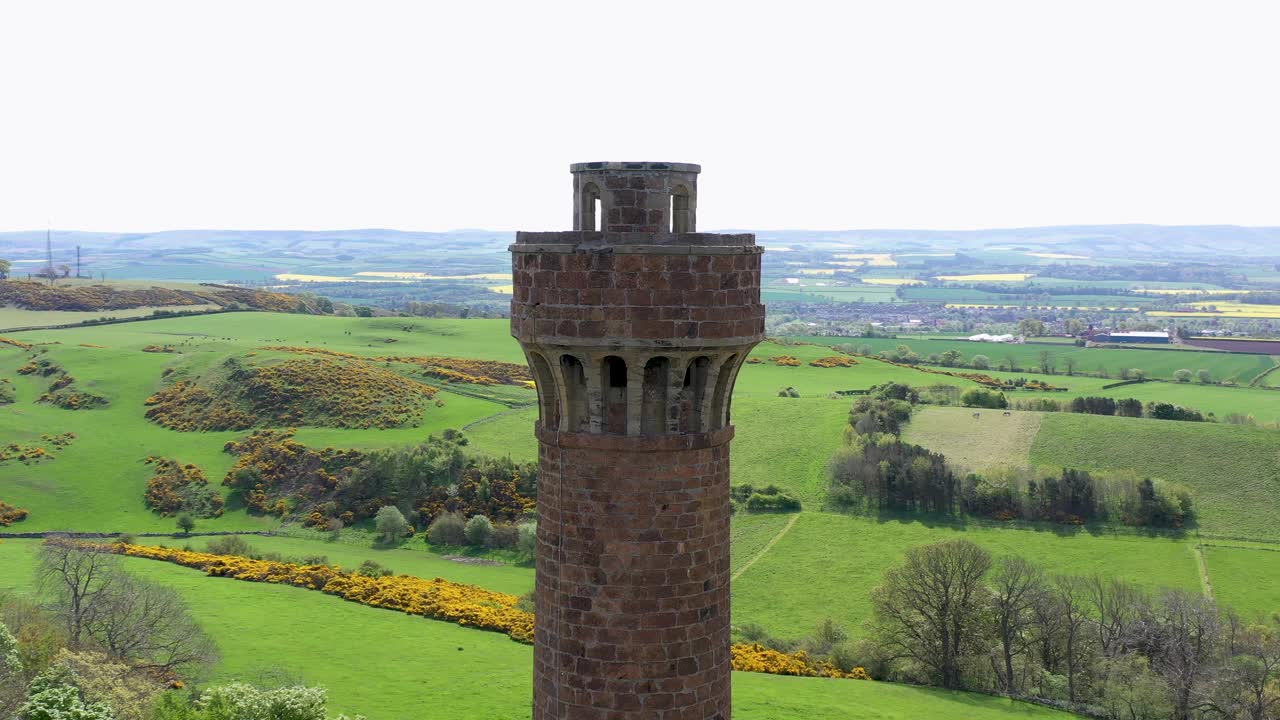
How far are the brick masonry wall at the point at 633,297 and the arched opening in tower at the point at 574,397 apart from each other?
0.46 meters

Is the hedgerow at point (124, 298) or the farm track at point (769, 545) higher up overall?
the hedgerow at point (124, 298)

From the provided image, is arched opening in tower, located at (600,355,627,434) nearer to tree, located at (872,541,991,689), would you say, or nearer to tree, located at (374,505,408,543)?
tree, located at (872,541,991,689)

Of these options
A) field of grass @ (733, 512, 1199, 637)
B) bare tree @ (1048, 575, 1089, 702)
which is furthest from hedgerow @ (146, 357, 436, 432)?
bare tree @ (1048, 575, 1089, 702)

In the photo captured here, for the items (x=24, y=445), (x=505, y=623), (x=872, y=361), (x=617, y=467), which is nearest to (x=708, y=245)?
(x=617, y=467)

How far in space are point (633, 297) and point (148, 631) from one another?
36.9 meters

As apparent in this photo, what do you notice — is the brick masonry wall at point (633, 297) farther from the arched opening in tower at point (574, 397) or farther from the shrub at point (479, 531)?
the shrub at point (479, 531)

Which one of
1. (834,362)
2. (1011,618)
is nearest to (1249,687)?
(1011,618)

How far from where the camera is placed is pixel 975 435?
8906cm

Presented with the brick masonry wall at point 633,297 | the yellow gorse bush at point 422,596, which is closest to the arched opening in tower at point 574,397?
the brick masonry wall at point 633,297

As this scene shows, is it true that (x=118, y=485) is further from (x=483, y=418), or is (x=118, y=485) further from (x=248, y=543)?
(x=483, y=418)

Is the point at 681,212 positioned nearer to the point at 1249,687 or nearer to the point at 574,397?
the point at 574,397

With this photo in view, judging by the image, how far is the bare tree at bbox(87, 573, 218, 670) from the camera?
41656mm

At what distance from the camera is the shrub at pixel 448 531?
235 ft

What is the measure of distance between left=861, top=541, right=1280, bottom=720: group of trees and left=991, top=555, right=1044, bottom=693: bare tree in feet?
0.21
